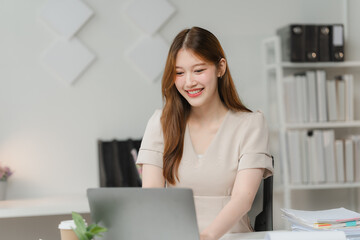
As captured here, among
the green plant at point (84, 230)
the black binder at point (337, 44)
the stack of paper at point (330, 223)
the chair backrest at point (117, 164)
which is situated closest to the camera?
the green plant at point (84, 230)

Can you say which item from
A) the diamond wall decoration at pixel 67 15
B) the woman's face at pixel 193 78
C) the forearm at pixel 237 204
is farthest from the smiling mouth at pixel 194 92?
the diamond wall decoration at pixel 67 15

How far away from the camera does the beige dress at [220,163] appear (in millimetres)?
1712

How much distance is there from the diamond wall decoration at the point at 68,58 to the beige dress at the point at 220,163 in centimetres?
162

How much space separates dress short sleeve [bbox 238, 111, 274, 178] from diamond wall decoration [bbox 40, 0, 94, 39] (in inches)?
69.9

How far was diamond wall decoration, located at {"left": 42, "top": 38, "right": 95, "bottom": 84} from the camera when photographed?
324 centimetres

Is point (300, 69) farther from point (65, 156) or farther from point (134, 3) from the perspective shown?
point (65, 156)

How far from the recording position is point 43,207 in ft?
8.80

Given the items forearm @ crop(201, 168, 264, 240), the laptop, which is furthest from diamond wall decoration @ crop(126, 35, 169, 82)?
the laptop

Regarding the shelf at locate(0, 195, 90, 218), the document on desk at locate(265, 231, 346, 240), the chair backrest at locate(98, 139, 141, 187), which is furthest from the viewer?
the chair backrest at locate(98, 139, 141, 187)

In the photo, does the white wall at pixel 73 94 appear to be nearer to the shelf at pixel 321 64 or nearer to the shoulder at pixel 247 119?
the shelf at pixel 321 64

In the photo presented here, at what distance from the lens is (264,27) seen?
11.5ft

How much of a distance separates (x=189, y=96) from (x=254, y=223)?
0.52 m

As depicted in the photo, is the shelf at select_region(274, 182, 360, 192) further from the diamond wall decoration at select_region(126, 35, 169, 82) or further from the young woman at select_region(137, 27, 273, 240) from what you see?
the young woman at select_region(137, 27, 273, 240)

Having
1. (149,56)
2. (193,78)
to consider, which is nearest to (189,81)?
(193,78)
